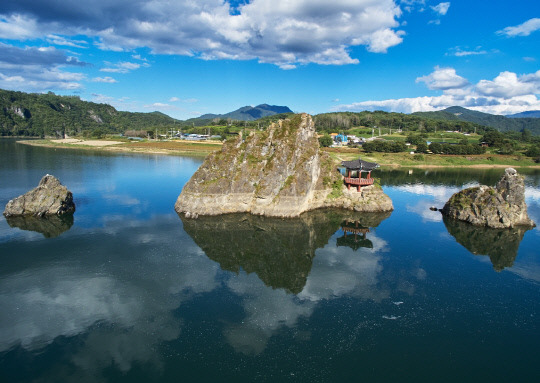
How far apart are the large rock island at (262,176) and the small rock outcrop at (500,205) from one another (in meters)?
26.2

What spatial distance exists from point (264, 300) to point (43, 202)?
44.0 metres

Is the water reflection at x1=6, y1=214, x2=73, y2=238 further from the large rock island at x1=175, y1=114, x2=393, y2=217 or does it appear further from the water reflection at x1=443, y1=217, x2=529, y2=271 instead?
the water reflection at x1=443, y1=217, x2=529, y2=271

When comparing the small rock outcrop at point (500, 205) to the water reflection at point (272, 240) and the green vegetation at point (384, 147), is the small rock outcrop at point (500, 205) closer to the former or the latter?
the water reflection at point (272, 240)

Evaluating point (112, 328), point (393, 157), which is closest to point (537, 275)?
point (112, 328)

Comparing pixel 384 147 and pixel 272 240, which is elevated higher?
pixel 384 147

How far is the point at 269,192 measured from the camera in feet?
172

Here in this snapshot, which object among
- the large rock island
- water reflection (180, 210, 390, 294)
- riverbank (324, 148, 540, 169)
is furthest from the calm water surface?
riverbank (324, 148, 540, 169)

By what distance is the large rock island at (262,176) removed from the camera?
5231 centimetres

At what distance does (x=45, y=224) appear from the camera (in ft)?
155

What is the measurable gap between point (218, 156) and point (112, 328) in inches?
1395

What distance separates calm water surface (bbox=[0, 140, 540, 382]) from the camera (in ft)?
68.6

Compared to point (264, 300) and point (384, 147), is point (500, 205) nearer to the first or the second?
point (264, 300)

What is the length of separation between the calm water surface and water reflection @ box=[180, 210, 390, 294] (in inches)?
10.3

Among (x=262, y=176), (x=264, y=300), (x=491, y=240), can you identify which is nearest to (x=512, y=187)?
(x=491, y=240)
